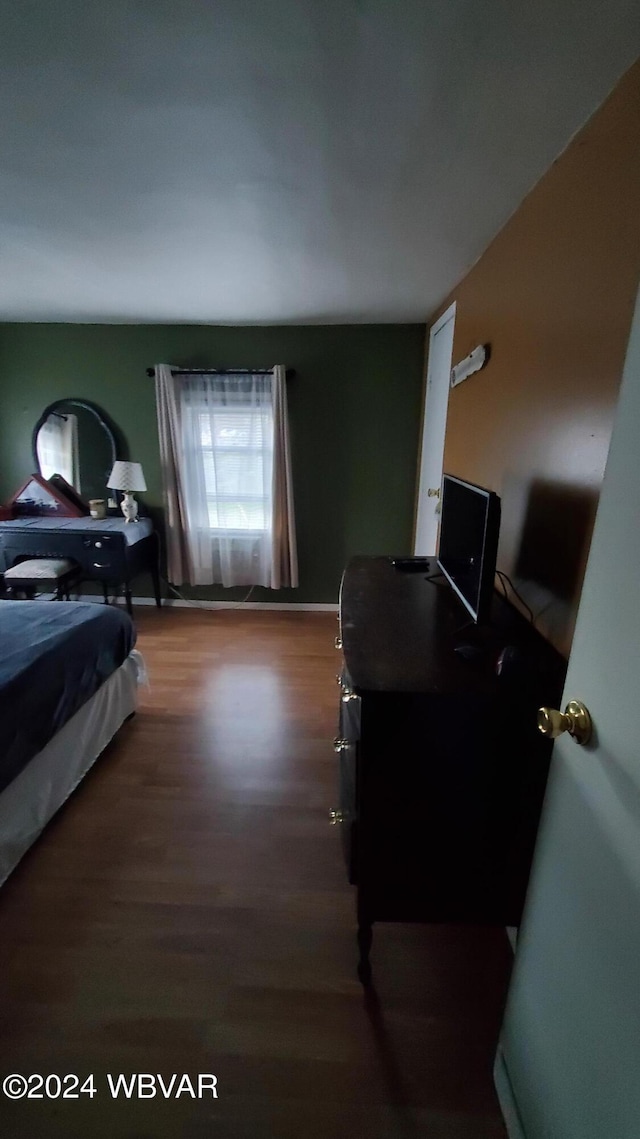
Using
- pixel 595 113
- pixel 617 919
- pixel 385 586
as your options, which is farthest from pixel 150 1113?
pixel 595 113

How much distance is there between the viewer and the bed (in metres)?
1.35

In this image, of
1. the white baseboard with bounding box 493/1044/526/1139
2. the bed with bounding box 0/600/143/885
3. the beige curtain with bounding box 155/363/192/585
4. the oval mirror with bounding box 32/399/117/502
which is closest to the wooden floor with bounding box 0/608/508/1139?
the white baseboard with bounding box 493/1044/526/1139

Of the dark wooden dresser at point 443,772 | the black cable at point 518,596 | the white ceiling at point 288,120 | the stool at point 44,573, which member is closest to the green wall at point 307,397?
the stool at point 44,573

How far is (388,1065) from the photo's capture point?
0.99 meters

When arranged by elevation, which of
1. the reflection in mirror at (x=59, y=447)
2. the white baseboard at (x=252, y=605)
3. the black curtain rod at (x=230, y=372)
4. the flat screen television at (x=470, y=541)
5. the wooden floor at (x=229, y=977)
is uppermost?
the black curtain rod at (x=230, y=372)

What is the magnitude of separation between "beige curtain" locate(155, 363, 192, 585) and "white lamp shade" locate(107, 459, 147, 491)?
185mm

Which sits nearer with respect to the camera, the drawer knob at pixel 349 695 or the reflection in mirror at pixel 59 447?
the drawer knob at pixel 349 695

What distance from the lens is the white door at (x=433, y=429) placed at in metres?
2.39

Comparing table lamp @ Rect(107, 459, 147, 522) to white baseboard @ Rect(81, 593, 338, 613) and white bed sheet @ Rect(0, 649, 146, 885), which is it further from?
white bed sheet @ Rect(0, 649, 146, 885)

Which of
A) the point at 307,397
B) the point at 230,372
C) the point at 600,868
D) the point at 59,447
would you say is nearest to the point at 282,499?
the point at 307,397

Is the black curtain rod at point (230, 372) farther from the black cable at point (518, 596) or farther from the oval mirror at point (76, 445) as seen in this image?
the black cable at point (518, 596)

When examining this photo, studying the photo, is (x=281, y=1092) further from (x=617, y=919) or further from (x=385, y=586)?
(x=385, y=586)

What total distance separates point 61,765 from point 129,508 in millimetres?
2073

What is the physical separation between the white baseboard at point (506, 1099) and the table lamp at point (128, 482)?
330cm
